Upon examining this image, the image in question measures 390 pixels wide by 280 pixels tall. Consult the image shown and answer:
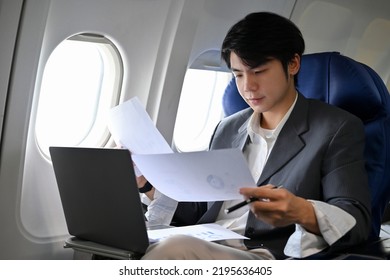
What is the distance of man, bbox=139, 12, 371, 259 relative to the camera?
Result: 167 centimetres

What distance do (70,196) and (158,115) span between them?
1.04 m

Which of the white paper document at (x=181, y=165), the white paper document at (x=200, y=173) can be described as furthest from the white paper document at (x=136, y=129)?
the white paper document at (x=200, y=173)

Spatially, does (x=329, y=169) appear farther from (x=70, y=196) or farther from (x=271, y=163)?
(x=70, y=196)

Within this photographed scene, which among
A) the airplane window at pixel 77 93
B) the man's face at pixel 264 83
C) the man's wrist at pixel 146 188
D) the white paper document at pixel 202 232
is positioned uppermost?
the man's face at pixel 264 83

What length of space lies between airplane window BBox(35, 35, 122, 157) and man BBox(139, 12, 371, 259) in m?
0.69

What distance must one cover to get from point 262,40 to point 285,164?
15.2 inches

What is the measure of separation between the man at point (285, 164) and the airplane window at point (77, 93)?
2.25 ft

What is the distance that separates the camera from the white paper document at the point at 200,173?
156 cm

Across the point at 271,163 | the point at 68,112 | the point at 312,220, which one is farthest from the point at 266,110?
the point at 68,112

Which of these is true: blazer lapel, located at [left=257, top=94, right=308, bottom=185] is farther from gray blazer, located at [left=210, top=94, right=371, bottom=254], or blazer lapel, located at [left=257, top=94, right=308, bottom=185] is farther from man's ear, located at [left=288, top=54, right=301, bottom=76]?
man's ear, located at [left=288, top=54, right=301, bottom=76]

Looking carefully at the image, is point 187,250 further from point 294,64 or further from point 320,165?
point 294,64

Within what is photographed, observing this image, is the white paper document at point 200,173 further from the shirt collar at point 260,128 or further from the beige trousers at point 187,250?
the shirt collar at point 260,128

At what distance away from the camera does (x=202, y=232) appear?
75.1 inches

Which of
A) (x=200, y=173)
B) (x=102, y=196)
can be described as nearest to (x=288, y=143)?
(x=200, y=173)
